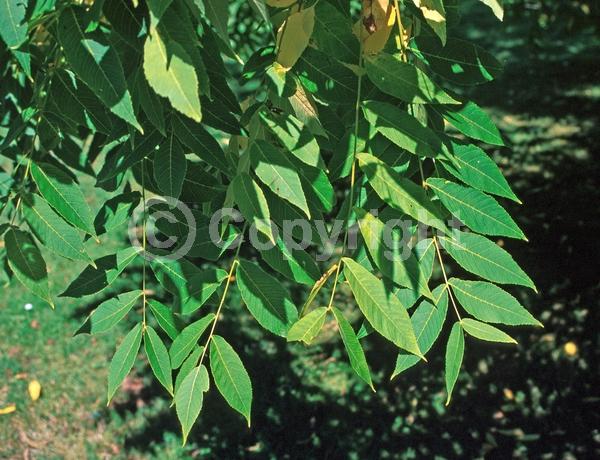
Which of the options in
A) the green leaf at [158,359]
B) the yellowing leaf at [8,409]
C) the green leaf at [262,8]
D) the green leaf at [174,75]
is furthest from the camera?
the yellowing leaf at [8,409]

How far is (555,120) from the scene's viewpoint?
7535 millimetres

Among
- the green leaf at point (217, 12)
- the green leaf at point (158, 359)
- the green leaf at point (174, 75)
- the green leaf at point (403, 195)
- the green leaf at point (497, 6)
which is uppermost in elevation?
the green leaf at point (497, 6)

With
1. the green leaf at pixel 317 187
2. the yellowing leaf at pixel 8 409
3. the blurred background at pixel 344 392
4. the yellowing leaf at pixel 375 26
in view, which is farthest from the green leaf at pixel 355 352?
the yellowing leaf at pixel 8 409

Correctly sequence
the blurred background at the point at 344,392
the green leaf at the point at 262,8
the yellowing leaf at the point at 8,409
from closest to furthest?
1. the green leaf at the point at 262,8
2. the blurred background at the point at 344,392
3. the yellowing leaf at the point at 8,409

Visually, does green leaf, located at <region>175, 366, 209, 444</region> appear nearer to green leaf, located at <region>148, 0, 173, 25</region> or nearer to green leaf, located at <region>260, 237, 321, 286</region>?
green leaf, located at <region>260, 237, 321, 286</region>

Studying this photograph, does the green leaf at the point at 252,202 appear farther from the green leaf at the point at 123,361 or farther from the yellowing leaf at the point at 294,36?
the green leaf at the point at 123,361

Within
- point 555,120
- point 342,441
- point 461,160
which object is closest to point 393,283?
point 461,160

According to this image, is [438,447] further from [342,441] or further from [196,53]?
[196,53]

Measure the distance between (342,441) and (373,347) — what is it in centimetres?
83

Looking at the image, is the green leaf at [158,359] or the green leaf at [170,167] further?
the green leaf at [158,359]

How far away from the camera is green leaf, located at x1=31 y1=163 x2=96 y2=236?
5.44 feet

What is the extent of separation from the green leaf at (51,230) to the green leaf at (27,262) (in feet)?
0.13

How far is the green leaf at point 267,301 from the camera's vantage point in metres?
1.61

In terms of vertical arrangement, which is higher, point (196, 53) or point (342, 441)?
point (196, 53)
